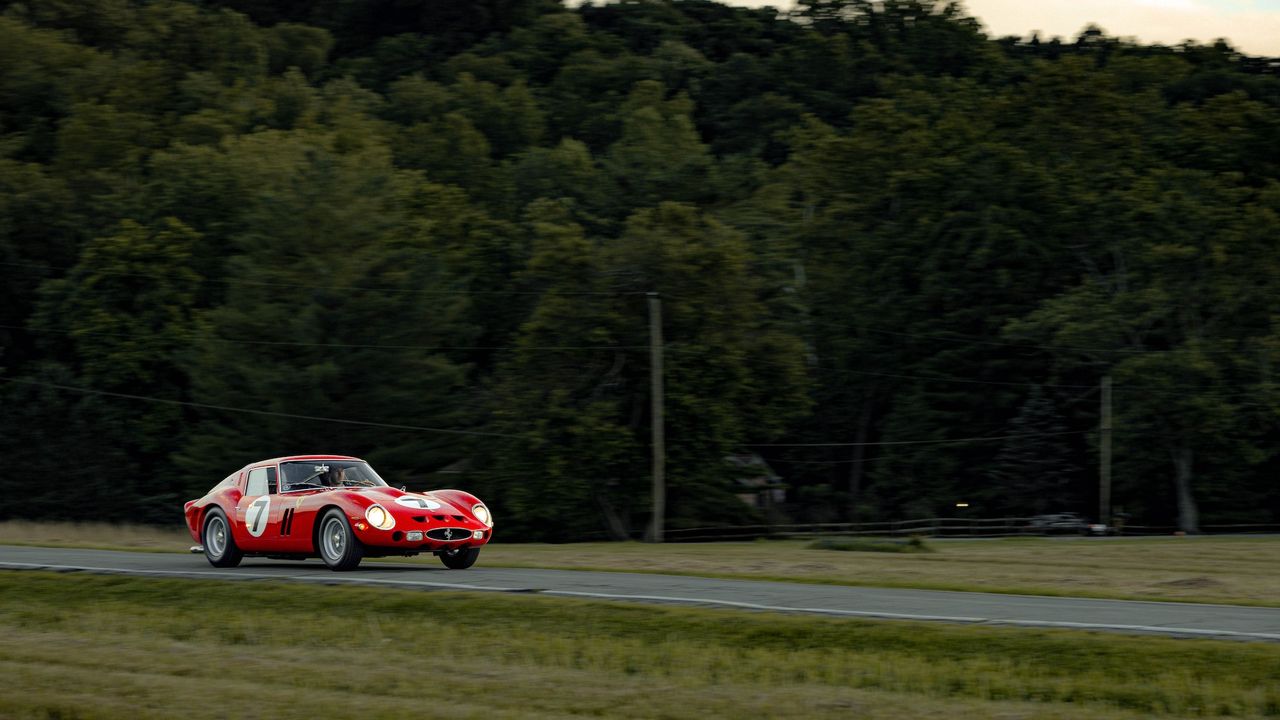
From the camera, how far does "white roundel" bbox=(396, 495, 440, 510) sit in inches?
742

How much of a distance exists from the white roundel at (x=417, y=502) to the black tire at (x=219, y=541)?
9.69 feet

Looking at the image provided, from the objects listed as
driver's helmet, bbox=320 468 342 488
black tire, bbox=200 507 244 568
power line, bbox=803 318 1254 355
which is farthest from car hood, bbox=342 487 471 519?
power line, bbox=803 318 1254 355

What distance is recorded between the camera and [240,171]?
76875 millimetres

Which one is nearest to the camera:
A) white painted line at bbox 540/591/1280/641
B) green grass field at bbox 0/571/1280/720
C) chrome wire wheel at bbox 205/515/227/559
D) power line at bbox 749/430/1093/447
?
green grass field at bbox 0/571/1280/720

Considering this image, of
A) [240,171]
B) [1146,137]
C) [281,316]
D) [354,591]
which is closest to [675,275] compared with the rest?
[281,316]

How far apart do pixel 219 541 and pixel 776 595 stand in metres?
8.14

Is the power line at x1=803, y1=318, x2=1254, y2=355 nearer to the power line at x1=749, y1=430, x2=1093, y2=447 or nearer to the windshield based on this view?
the power line at x1=749, y1=430, x2=1093, y2=447

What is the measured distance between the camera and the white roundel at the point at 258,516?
1994 centimetres

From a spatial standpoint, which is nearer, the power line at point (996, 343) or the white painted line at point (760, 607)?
the white painted line at point (760, 607)

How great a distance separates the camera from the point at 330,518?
19.3 meters

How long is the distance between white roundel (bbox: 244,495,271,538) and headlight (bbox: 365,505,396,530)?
1931mm

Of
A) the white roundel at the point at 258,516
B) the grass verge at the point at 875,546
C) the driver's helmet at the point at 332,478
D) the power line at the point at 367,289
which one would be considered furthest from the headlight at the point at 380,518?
the power line at the point at 367,289

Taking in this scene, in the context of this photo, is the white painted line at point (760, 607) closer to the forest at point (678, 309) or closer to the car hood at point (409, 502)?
the car hood at point (409, 502)

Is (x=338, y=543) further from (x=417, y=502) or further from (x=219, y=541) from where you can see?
(x=219, y=541)
